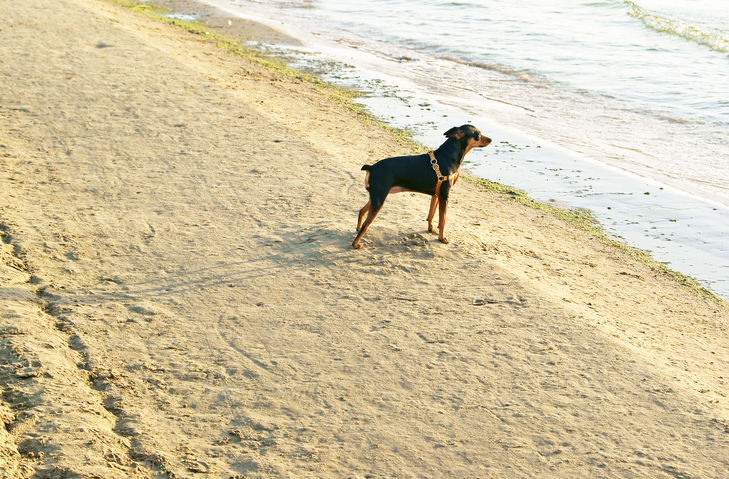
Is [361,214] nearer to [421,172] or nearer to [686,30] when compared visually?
[421,172]

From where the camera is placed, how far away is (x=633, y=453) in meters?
4.41

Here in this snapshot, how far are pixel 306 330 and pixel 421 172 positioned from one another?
6.30ft

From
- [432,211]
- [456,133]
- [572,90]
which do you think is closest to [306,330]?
[432,211]

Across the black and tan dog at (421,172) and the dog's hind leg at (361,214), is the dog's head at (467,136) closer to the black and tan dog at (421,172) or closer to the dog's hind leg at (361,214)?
the black and tan dog at (421,172)

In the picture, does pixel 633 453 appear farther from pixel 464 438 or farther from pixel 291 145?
pixel 291 145

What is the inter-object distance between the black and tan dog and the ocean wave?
1664 centimetres

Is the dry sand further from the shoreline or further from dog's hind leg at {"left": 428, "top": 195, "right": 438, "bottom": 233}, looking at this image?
the shoreline

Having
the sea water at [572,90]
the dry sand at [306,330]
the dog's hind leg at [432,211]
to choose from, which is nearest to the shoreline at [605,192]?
the sea water at [572,90]

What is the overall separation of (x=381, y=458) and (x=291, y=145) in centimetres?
605

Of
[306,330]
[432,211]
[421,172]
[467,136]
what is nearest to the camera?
[306,330]

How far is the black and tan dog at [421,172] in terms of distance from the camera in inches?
248

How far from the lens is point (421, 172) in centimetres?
639

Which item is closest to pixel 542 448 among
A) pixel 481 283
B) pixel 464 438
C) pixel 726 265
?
pixel 464 438

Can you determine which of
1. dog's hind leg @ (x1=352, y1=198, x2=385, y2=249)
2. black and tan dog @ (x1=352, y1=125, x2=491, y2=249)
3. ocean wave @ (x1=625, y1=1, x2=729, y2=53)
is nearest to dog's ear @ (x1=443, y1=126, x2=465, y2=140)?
black and tan dog @ (x1=352, y1=125, x2=491, y2=249)
